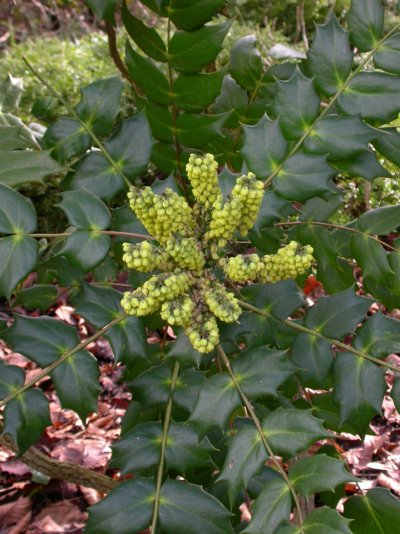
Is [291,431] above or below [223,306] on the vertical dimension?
below

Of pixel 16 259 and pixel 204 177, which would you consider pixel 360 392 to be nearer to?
pixel 204 177

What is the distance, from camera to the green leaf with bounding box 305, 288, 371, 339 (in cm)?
102

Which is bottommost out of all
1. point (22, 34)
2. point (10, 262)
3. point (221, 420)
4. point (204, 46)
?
point (22, 34)

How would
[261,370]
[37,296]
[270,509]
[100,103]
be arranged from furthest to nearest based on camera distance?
1. [37,296]
2. [100,103]
3. [261,370]
4. [270,509]

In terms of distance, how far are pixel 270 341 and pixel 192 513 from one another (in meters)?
0.31

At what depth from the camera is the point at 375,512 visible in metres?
1.01

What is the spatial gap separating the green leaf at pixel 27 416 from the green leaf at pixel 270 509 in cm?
34

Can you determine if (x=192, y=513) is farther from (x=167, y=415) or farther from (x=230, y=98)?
(x=230, y=98)

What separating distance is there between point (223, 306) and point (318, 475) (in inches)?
9.6

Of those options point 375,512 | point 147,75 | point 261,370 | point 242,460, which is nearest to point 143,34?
point 147,75

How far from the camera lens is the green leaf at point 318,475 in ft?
2.65

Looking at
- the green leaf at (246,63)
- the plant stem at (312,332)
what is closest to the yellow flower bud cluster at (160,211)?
the plant stem at (312,332)

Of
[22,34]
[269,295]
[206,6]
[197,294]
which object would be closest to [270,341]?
[269,295]

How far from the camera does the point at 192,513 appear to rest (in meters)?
0.87
